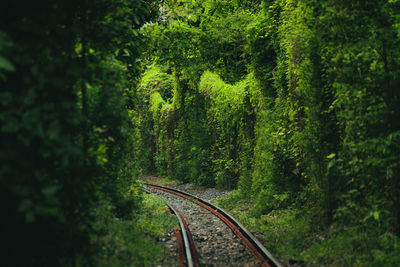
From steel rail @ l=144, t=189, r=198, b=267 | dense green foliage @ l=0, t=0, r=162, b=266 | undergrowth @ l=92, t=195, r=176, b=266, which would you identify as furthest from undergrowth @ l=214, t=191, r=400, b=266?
dense green foliage @ l=0, t=0, r=162, b=266

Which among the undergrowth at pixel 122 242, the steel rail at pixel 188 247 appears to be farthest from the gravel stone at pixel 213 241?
the undergrowth at pixel 122 242

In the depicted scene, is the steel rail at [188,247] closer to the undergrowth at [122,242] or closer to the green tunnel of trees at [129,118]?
the undergrowth at [122,242]

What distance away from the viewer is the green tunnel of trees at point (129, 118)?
2994 millimetres

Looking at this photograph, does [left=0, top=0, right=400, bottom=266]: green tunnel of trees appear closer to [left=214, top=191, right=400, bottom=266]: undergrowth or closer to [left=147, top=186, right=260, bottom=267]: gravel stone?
[left=214, top=191, right=400, bottom=266]: undergrowth

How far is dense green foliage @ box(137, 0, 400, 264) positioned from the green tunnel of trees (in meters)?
0.04

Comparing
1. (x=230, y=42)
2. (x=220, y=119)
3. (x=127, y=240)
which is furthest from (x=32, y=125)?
(x=230, y=42)

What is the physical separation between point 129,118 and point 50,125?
172 inches

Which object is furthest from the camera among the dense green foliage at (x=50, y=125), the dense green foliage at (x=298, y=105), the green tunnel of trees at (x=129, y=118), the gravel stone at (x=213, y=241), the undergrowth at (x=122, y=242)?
the gravel stone at (x=213, y=241)

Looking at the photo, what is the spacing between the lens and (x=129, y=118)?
716 centimetres

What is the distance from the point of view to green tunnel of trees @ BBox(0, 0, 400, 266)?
299cm

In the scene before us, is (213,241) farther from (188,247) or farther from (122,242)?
(122,242)

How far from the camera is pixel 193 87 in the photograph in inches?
722

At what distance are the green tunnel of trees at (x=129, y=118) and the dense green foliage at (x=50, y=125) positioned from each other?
0.01m

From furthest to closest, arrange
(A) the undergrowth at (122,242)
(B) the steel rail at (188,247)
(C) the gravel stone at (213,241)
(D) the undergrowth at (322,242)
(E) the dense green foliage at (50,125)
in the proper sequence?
(C) the gravel stone at (213,241), (B) the steel rail at (188,247), (D) the undergrowth at (322,242), (A) the undergrowth at (122,242), (E) the dense green foliage at (50,125)
